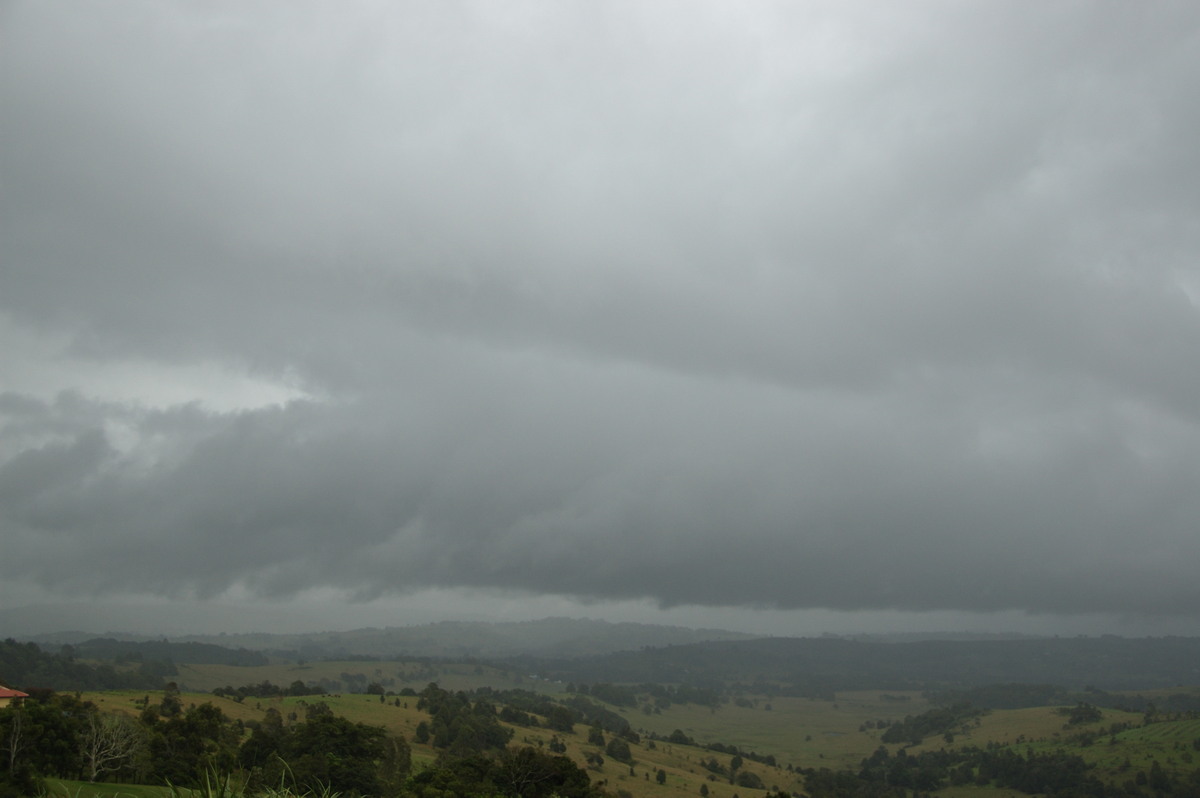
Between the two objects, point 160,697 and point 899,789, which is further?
point 899,789

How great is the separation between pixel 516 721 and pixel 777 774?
194ft

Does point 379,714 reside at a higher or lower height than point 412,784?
lower

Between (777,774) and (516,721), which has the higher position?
(516,721)

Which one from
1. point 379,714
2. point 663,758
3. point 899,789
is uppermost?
point 379,714

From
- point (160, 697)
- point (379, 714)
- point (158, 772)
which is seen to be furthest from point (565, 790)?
point (160, 697)

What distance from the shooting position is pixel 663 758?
531 ft

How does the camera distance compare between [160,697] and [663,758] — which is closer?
[160,697]

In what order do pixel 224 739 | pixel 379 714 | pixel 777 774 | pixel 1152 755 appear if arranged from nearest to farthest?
pixel 224 739 → pixel 379 714 → pixel 777 774 → pixel 1152 755

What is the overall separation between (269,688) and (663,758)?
93.3 m

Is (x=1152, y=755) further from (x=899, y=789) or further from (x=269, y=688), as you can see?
(x=269, y=688)

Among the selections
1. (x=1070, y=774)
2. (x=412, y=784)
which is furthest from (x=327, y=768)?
(x=1070, y=774)

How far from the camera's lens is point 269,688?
184125mm

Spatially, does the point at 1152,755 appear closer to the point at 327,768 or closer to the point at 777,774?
the point at 777,774

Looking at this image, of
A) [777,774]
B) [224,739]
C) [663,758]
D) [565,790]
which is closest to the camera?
[565,790]
